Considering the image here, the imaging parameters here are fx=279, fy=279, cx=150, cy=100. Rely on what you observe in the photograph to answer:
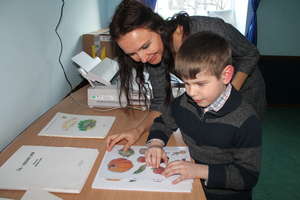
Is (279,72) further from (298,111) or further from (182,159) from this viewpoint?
(182,159)

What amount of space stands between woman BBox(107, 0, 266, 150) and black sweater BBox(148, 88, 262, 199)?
0.61ft

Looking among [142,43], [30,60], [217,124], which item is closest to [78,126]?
[30,60]

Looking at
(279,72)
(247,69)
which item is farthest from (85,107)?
(279,72)

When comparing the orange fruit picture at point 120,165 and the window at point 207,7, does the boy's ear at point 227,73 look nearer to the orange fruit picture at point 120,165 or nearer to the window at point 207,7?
the orange fruit picture at point 120,165

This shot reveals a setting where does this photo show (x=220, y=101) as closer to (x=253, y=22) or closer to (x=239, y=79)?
(x=239, y=79)

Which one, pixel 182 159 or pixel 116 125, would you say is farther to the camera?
pixel 116 125

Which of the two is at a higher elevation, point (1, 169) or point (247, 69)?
point (247, 69)

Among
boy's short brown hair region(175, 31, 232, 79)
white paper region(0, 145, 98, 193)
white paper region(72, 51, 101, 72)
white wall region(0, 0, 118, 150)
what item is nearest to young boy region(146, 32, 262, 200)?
boy's short brown hair region(175, 31, 232, 79)

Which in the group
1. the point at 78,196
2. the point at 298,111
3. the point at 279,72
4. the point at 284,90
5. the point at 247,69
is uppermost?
the point at 247,69

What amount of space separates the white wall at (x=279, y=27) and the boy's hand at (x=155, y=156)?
9.55ft

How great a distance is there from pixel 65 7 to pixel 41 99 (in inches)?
23.8

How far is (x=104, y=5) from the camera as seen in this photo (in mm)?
2891

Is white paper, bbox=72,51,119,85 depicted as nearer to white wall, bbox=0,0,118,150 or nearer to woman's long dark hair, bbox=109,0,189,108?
white wall, bbox=0,0,118,150

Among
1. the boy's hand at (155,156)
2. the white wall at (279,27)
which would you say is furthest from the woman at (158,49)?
the white wall at (279,27)
